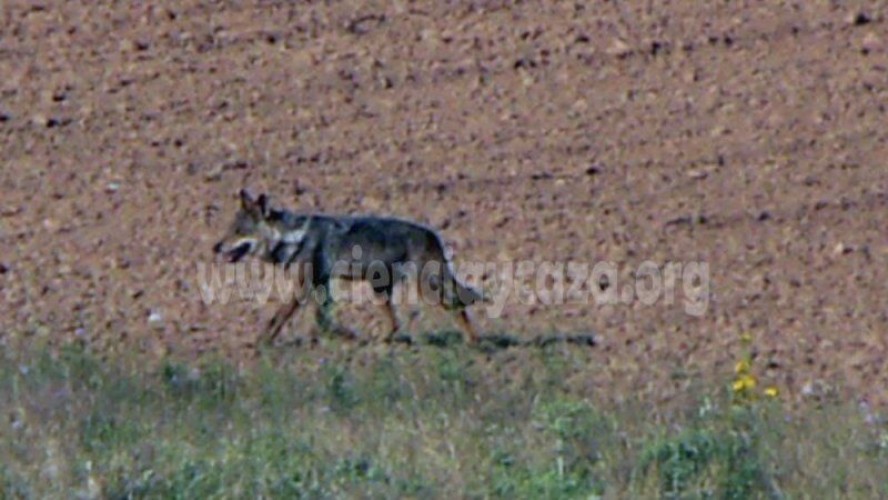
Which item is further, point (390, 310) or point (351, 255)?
point (390, 310)

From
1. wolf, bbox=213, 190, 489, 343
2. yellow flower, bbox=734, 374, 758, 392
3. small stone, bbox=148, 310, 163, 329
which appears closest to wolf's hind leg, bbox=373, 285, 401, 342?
wolf, bbox=213, 190, 489, 343

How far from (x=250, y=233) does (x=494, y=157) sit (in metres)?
2.33

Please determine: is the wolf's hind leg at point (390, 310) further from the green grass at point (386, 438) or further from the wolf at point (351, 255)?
the green grass at point (386, 438)

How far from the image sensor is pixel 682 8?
14242 mm

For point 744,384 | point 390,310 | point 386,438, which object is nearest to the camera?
point 386,438

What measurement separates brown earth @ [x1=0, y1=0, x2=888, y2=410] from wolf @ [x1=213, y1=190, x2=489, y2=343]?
285 millimetres

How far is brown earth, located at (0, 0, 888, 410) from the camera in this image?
1083 centimetres

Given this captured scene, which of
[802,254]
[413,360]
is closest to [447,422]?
[413,360]

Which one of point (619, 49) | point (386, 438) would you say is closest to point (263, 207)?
point (386, 438)

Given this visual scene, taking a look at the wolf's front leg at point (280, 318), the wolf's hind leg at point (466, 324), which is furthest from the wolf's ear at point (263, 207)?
the wolf's hind leg at point (466, 324)

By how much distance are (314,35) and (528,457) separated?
18.9 ft

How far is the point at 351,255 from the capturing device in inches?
407

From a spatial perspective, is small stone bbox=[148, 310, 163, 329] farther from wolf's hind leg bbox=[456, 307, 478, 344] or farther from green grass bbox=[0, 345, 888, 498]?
wolf's hind leg bbox=[456, 307, 478, 344]

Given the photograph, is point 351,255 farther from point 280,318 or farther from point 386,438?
point 386,438
